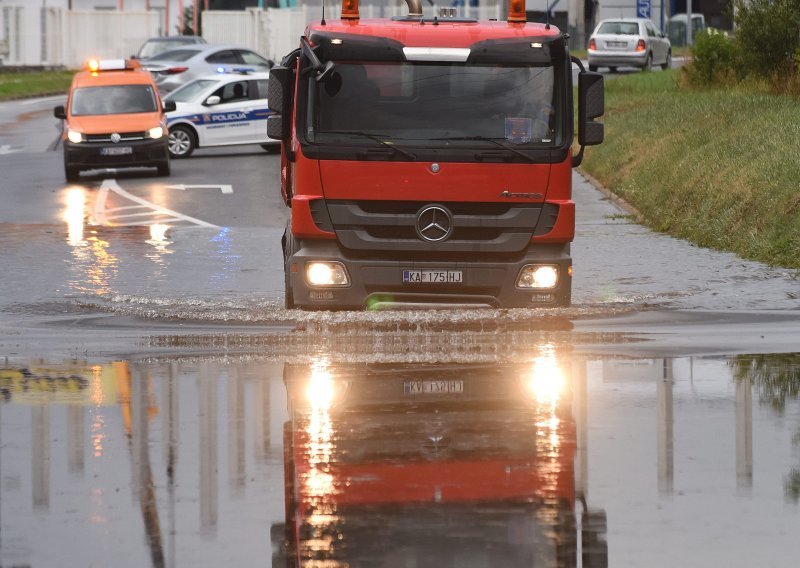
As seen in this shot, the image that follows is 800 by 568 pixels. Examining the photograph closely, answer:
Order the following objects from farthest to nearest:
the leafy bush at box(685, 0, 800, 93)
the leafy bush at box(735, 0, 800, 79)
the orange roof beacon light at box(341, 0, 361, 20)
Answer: the leafy bush at box(735, 0, 800, 79) → the leafy bush at box(685, 0, 800, 93) → the orange roof beacon light at box(341, 0, 361, 20)

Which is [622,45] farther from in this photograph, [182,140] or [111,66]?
[111,66]

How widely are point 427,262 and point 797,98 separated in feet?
57.5

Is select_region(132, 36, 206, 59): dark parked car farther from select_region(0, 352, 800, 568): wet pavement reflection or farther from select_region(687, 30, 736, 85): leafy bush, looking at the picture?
select_region(0, 352, 800, 568): wet pavement reflection

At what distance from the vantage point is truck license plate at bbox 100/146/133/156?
32.6 meters

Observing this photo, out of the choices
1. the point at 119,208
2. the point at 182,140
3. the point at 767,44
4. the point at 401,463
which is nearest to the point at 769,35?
the point at 767,44

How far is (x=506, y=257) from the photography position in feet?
44.4

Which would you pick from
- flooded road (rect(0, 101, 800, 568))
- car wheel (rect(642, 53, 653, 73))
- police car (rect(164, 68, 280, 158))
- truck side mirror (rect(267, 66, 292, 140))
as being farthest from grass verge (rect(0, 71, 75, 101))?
truck side mirror (rect(267, 66, 292, 140))

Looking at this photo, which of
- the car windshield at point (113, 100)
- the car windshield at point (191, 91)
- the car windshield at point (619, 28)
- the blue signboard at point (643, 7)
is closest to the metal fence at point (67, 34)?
the blue signboard at point (643, 7)

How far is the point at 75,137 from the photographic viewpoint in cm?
3250

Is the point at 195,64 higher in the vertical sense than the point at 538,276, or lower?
higher

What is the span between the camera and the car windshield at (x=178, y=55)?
5150 centimetres

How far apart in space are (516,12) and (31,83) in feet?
183

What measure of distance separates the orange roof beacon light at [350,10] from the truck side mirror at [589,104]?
183 cm

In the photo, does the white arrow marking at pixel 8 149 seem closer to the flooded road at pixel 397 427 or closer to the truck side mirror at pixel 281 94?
the flooded road at pixel 397 427
